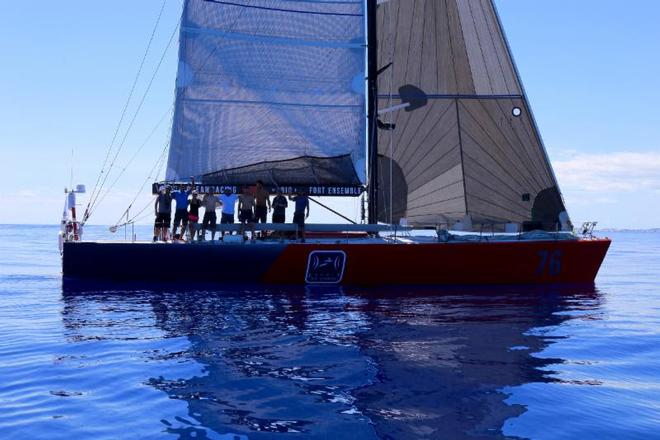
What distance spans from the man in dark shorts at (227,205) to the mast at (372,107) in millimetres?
3870

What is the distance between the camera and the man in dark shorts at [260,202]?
17469mm

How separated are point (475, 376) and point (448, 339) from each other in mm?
2326

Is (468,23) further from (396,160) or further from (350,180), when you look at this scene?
(350,180)

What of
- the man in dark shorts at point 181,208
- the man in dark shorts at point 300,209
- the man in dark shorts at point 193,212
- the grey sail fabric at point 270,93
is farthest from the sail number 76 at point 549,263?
the man in dark shorts at point 181,208

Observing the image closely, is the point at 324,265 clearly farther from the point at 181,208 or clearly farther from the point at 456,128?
the point at 456,128

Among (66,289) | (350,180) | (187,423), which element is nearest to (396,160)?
(350,180)

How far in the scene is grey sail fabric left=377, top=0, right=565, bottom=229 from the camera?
18188 mm

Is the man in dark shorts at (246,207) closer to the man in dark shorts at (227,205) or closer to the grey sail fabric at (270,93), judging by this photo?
the man in dark shorts at (227,205)

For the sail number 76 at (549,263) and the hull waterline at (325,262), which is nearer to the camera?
the hull waterline at (325,262)

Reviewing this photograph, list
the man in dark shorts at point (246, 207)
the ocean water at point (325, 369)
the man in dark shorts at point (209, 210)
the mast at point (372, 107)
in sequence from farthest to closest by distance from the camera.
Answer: the mast at point (372, 107) → the man in dark shorts at point (246, 207) → the man in dark shorts at point (209, 210) → the ocean water at point (325, 369)

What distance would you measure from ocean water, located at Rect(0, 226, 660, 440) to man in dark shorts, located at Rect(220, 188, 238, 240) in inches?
136

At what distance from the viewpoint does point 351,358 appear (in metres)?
8.63

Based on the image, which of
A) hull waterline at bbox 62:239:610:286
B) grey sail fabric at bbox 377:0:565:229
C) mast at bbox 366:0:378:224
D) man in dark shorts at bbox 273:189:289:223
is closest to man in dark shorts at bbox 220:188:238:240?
man in dark shorts at bbox 273:189:289:223

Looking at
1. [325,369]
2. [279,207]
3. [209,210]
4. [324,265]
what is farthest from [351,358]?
[279,207]
